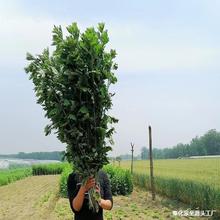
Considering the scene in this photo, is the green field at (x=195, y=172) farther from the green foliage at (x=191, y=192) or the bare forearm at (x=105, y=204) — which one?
the bare forearm at (x=105, y=204)

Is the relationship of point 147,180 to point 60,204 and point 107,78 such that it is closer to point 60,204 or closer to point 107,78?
point 60,204

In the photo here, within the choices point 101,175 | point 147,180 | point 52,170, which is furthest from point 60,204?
point 52,170

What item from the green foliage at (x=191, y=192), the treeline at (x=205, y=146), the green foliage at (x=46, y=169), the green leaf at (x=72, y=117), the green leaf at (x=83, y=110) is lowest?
the green foliage at (x=191, y=192)

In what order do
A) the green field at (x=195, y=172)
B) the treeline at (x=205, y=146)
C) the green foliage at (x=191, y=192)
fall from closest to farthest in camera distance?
the green foliage at (x=191, y=192) → the green field at (x=195, y=172) → the treeline at (x=205, y=146)

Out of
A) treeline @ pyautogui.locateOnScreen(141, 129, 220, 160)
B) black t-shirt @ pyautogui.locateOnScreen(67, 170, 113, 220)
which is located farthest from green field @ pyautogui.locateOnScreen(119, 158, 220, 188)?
treeline @ pyautogui.locateOnScreen(141, 129, 220, 160)

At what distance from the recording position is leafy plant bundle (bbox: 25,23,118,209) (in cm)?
392

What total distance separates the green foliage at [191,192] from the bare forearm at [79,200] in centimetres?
803

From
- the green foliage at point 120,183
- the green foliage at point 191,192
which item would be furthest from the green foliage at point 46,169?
the green foliage at point 191,192

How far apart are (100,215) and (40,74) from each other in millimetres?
1544

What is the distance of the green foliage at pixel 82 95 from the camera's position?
3.92 meters

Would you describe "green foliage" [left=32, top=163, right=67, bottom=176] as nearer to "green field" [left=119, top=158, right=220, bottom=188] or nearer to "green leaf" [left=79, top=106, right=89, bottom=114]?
"green field" [left=119, top=158, right=220, bottom=188]

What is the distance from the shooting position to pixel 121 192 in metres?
18.4

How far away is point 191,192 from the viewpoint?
13.4 meters

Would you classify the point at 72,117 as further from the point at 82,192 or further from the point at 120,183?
the point at 120,183
